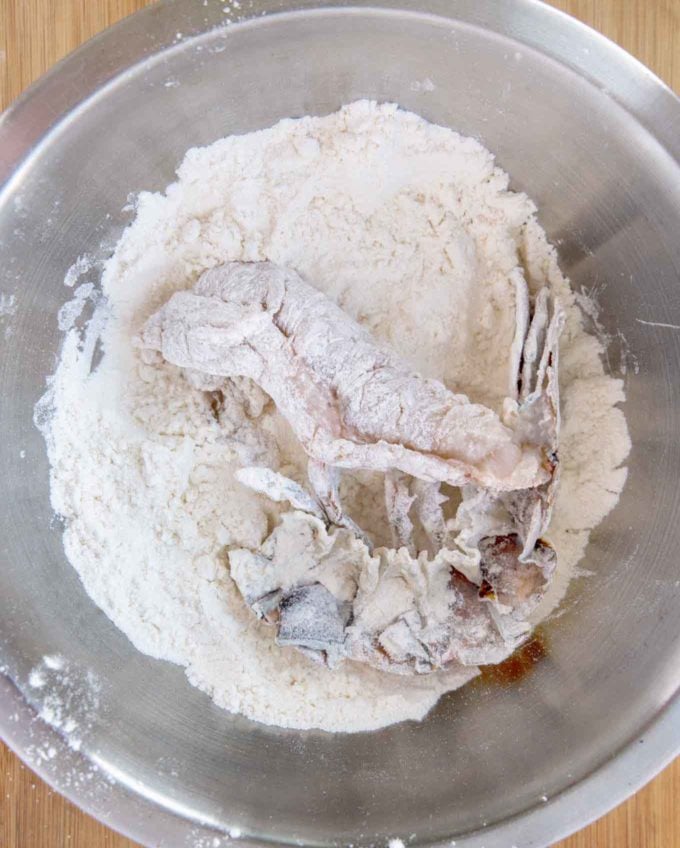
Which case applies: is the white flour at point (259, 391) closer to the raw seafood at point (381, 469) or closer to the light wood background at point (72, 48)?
the raw seafood at point (381, 469)

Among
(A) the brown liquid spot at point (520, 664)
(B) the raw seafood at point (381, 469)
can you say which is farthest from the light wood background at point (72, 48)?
(B) the raw seafood at point (381, 469)

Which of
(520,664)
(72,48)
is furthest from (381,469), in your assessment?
(72,48)

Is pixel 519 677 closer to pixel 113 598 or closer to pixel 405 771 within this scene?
pixel 405 771

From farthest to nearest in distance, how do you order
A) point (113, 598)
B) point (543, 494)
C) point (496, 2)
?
point (113, 598), point (543, 494), point (496, 2)

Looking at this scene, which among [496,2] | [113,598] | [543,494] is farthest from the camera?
[113,598]

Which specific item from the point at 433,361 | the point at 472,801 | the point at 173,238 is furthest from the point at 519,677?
the point at 173,238

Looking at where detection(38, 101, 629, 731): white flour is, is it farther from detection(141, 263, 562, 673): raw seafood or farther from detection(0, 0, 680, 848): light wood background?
detection(0, 0, 680, 848): light wood background

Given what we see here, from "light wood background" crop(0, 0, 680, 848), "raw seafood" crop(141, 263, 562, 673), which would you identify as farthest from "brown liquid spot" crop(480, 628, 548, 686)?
"light wood background" crop(0, 0, 680, 848)

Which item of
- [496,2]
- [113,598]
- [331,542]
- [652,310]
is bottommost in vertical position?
[113,598]
